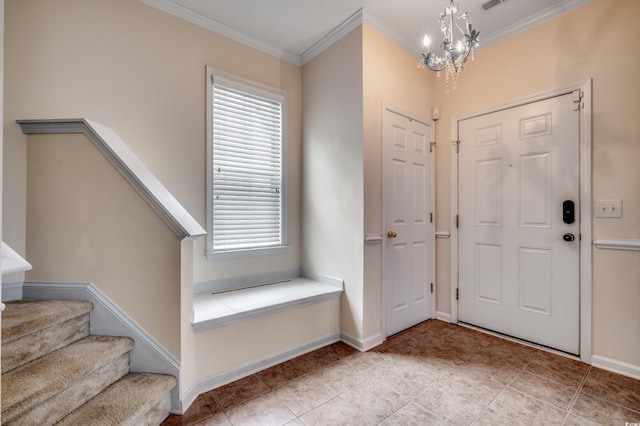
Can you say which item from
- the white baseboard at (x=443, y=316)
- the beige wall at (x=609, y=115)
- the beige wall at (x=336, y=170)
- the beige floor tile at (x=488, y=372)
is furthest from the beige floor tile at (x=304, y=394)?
the beige wall at (x=609, y=115)

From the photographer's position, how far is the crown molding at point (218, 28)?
233 cm

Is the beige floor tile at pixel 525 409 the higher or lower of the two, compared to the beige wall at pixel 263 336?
lower

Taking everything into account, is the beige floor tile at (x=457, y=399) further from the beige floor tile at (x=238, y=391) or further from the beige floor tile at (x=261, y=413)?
the beige floor tile at (x=238, y=391)

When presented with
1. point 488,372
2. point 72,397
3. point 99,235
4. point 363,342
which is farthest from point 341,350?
point 99,235

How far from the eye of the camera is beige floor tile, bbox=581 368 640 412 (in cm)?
176

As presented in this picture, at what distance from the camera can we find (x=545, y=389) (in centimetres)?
188

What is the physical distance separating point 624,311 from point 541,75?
1.93 meters

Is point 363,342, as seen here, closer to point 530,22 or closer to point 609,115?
point 609,115

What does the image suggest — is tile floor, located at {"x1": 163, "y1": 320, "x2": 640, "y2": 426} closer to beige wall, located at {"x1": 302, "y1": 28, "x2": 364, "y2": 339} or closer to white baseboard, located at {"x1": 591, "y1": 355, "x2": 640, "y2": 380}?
white baseboard, located at {"x1": 591, "y1": 355, "x2": 640, "y2": 380}

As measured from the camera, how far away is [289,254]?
3.03 metres

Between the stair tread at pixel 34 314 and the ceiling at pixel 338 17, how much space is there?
229 cm

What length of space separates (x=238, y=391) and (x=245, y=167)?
184 cm

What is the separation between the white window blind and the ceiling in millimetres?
565

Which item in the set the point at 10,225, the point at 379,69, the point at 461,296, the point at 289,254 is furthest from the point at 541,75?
the point at 10,225
